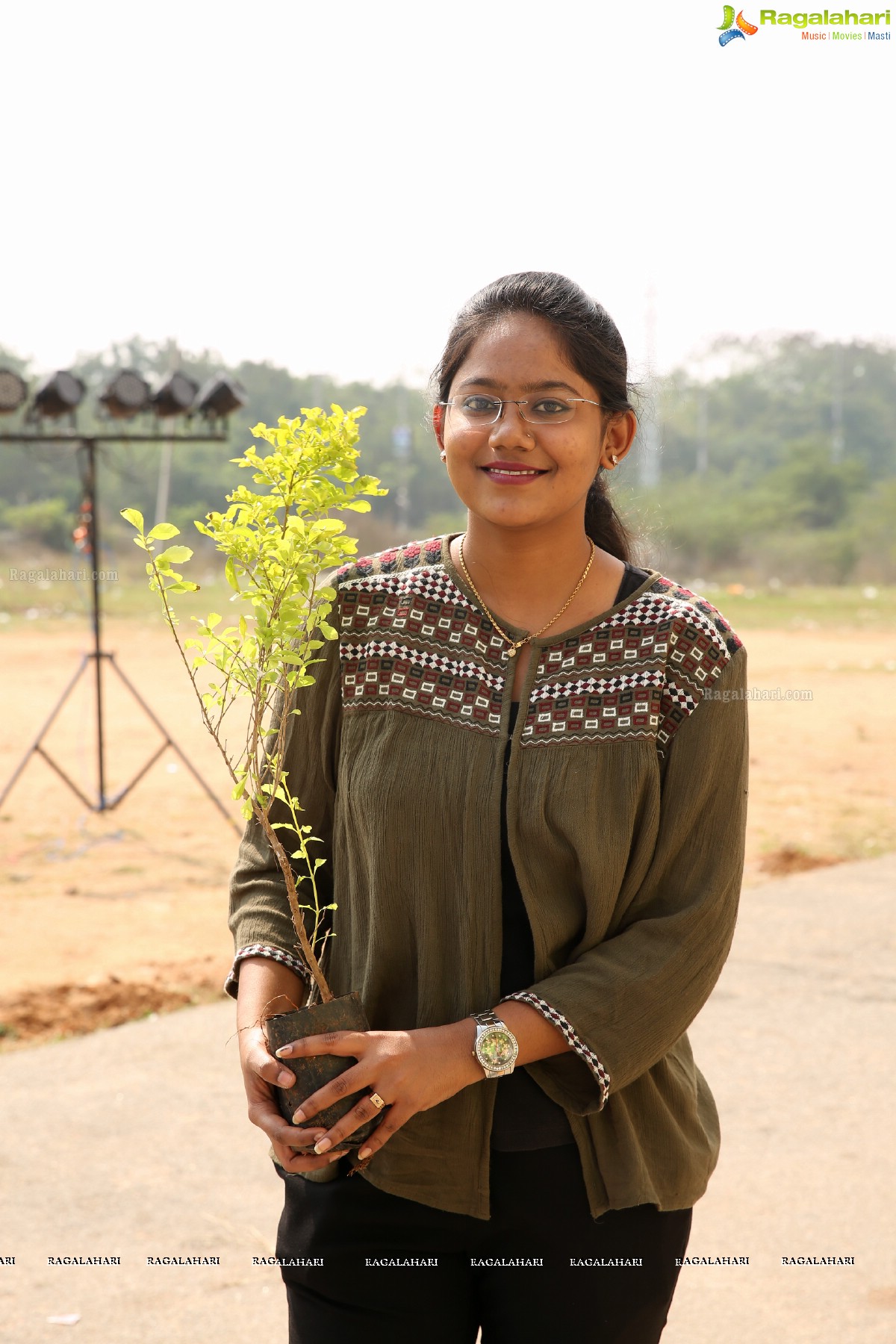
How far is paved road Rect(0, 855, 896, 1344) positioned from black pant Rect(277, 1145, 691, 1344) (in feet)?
3.87

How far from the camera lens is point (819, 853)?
6.96 metres

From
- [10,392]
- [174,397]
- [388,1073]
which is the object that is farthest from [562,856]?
[174,397]

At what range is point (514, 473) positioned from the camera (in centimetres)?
161

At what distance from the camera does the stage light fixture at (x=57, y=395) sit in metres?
7.04

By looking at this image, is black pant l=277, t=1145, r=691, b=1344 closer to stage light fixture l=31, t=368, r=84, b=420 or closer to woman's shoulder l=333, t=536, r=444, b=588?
woman's shoulder l=333, t=536, r=444, b=588

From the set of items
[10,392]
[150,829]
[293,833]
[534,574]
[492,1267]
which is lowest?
[150,829]

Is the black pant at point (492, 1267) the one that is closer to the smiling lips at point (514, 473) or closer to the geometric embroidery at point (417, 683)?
the geometric embroidery at point (417, 683)

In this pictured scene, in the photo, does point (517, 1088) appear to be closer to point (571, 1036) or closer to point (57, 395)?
point (571, 1036)

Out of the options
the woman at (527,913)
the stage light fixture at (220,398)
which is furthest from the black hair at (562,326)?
the stage light fixture at (220,398)

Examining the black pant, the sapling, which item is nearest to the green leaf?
the sapling

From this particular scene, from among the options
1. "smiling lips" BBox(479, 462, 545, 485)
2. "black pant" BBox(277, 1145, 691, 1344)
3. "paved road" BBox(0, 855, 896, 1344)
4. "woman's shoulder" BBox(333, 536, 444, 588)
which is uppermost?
"smiling lips" BBox(479, 462, 545, 485)

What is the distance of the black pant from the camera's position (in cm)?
156

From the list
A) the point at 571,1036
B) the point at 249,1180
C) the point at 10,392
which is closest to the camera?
the point at 571,1036

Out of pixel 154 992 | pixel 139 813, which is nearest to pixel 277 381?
pixel 139 813
